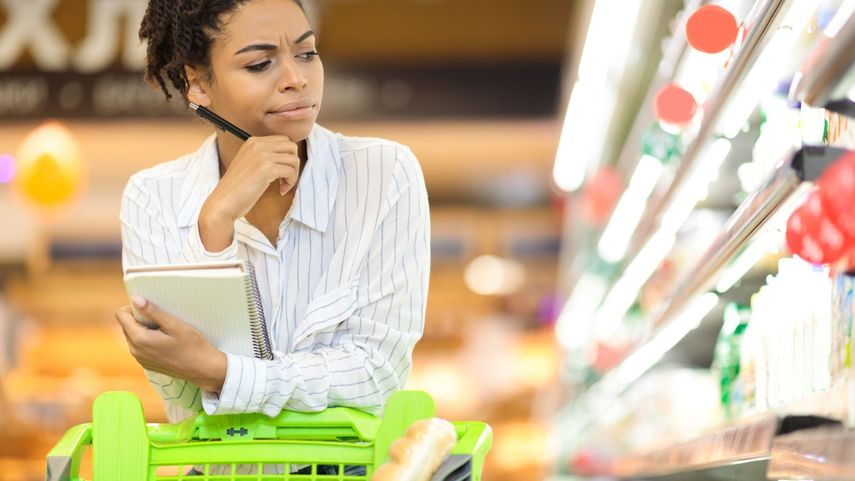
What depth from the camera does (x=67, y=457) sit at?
149 centimetres

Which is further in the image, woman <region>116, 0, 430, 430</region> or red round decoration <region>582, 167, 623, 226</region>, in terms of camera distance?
red round decoration <region>582, 167, 623, 226</region>

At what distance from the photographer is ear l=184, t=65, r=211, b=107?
6.11 feet

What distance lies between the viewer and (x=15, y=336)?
8484mm

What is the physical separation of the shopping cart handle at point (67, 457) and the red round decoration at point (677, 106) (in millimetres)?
1732

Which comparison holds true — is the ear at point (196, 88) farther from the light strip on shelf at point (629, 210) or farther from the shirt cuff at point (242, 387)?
the light strip on shelf at point (629, 210)

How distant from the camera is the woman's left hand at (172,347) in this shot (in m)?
1.51

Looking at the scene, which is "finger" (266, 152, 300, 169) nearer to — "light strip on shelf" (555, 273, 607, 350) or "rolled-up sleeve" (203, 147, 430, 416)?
"rolled-up sleeve" (203, 147, 430, 416)

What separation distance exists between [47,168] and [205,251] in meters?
4.58

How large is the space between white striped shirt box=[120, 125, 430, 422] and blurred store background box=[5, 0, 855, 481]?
51 centimetres

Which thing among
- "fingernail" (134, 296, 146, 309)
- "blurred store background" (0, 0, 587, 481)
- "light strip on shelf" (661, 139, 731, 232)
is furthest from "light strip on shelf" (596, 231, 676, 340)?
"fingernail" (134, 296, 146, 309)

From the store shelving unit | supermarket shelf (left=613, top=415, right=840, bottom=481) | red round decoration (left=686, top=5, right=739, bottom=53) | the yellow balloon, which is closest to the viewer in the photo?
the store shelving unit

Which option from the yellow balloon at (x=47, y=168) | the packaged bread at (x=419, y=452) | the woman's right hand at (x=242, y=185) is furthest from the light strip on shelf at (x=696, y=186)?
the yellow balloon at (x=47, y=168)

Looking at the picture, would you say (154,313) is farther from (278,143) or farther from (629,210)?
(629,210)

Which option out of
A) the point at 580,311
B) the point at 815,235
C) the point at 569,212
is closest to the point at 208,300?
the point at 815,235
